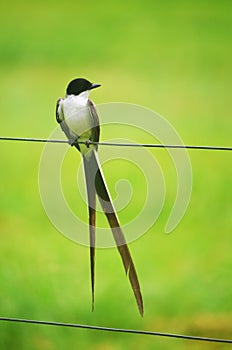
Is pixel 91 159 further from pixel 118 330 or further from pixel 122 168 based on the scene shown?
pixel 118 330

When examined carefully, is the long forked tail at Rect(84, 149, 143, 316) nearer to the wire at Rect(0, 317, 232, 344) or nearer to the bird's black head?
the wire at Rect(0, 317, 232, 344)

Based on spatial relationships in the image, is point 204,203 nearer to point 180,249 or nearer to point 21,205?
point 180,249

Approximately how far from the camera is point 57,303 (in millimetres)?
2996

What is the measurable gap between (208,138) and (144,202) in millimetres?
314

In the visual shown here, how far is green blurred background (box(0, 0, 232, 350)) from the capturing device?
9.35ft

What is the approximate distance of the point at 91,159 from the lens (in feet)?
9.57

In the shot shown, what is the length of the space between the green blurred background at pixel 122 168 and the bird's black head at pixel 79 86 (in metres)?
0.03

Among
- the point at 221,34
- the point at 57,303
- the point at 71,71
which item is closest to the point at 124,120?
the point at 71,71

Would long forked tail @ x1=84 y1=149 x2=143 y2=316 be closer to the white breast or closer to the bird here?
the bird

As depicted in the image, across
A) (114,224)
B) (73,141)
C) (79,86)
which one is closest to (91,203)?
(114,224)

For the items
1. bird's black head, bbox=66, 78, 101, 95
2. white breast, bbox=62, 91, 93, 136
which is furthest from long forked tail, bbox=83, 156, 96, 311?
bird's black head, bbox=66, 78, 101, 95

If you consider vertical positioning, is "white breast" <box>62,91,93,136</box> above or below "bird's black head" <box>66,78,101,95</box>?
below

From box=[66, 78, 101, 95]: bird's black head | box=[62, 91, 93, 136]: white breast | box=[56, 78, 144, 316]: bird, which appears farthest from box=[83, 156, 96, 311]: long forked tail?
box=[66, 78, 101, 95]: bird's black head

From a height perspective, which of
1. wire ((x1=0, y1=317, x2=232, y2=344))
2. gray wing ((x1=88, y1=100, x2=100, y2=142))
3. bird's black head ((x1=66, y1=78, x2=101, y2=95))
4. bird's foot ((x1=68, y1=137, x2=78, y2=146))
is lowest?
A: wire ((x1=0, y1=317, x2=232, y2=344))
